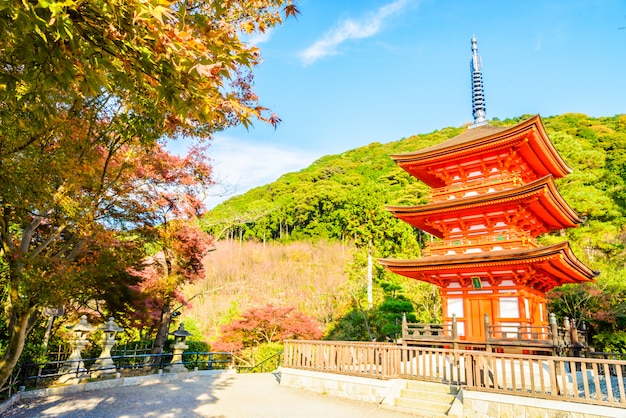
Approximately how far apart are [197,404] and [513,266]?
9.76m

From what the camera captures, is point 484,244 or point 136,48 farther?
point 484,244

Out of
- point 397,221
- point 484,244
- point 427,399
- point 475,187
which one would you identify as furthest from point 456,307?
point 397,221

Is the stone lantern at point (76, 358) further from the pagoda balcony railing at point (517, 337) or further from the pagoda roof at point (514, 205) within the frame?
the pagoda roof at point (514, 205)

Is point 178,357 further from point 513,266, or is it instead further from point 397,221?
point 397,221

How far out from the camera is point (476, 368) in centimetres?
832

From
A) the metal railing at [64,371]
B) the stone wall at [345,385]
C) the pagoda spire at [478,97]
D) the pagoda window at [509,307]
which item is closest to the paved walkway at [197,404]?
the stone wall at [345,385]

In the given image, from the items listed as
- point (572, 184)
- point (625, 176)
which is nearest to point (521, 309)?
point (572, 184)

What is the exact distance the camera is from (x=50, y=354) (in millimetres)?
11352

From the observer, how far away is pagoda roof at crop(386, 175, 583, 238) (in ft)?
39.0

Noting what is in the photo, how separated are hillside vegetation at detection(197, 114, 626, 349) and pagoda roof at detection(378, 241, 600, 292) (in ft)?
20.3

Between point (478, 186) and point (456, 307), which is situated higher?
point (478, 186)

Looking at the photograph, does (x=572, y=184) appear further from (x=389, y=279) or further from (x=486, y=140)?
(x=486, y=140)

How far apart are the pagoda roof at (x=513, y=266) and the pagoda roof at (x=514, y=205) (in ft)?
5.18

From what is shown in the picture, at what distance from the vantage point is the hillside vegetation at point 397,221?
18281 mm
